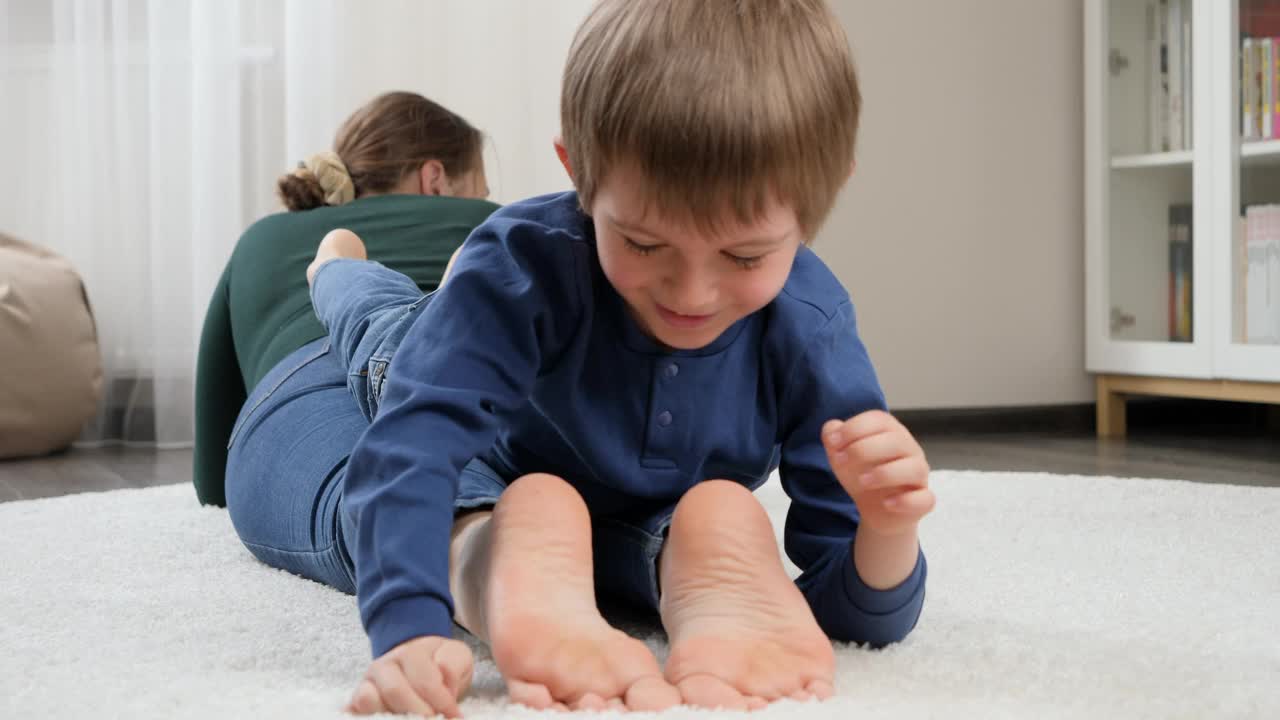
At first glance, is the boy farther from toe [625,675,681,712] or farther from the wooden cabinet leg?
the wooden cabinet leg

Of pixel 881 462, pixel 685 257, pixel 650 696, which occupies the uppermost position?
pixel 685 257

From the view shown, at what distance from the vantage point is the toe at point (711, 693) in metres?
0.63

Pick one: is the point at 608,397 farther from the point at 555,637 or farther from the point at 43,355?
the point at 43,355

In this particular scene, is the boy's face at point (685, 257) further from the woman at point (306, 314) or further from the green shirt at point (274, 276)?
the green shirt at point (274, 276)

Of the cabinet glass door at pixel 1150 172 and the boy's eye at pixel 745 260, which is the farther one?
the cabinet glass door at pixel 1150 172

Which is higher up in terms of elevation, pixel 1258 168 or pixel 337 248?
pixel 1258 168

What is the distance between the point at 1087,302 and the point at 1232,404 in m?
0.50

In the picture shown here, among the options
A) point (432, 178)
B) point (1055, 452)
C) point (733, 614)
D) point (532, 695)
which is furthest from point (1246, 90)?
point (532, 695)

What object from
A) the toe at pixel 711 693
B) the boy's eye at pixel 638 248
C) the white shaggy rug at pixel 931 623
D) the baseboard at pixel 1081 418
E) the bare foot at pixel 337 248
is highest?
the bare foot at pixel 337 248

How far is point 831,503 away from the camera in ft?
2.70

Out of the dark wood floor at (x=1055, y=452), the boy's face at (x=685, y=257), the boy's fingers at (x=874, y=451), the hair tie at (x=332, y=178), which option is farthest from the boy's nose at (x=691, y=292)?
the dark wood floor at (x=1055, y=452)

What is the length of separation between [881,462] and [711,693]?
139 millimetres

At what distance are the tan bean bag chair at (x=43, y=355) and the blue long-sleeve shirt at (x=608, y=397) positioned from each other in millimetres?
1540

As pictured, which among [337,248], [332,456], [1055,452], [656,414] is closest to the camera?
[656,414]
